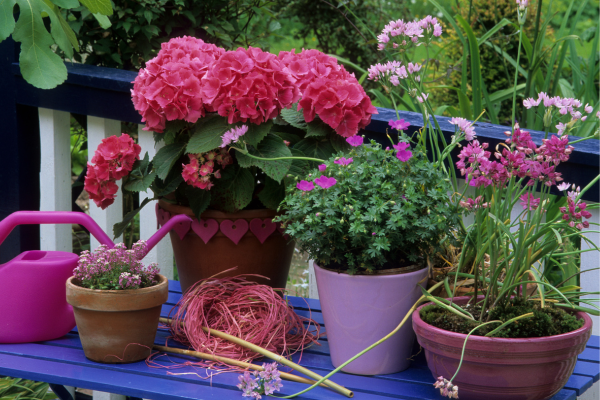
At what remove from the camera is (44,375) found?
101 centimetres

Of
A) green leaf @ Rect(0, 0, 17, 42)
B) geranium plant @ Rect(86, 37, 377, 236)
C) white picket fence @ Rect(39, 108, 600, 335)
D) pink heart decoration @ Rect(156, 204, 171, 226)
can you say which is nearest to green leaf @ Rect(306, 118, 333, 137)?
geranium plant @ Rect(86, 37, 377, 236)

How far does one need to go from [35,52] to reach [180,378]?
2.44 ft

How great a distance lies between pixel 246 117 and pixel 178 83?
16 cm

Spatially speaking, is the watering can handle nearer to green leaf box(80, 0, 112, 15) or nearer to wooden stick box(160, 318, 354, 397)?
wooden stick box(160, 318, 354, 397)

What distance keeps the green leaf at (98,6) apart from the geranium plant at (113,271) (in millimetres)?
561

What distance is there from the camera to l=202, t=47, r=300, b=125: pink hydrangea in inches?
43.9

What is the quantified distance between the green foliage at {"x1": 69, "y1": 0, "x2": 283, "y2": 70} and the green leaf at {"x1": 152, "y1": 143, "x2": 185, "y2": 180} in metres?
0.70

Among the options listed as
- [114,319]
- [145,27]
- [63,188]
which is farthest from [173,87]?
[145,27]

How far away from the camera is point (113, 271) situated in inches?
42.1

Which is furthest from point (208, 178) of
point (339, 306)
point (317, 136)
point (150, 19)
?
point (150, 19)

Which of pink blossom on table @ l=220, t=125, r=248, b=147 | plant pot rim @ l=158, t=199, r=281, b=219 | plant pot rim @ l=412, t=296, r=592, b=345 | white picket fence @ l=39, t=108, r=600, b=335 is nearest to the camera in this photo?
plant pot rim @ l=412, t=296, r=592, b=345

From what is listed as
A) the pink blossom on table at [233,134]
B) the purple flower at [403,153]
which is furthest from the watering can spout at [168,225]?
the purple flower at [403,153]

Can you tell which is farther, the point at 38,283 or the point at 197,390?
the point at 38,283

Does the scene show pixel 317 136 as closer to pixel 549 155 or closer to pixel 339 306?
pixel 339 306
